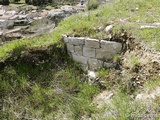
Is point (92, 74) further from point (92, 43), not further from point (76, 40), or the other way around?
point (76, 40)

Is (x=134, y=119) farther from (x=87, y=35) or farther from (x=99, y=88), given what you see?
(x=87, y=35)

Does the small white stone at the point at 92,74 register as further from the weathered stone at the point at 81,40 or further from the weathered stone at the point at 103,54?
the weathered stone at the point at 81,40

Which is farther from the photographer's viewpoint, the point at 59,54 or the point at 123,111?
the point at 59,54

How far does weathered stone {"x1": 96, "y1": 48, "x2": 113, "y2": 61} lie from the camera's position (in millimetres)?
4383

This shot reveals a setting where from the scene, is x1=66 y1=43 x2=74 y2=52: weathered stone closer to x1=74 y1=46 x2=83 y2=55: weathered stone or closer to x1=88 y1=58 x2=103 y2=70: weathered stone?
x1=74 y1=46 x2=83 y2=55: weathered stone

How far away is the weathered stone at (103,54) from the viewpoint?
438 cm

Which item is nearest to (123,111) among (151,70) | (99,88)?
(151,70)

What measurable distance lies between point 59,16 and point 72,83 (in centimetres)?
365

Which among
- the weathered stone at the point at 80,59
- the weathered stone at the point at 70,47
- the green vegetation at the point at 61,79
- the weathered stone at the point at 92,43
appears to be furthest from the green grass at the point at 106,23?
the weathered stone at the point at 80,59

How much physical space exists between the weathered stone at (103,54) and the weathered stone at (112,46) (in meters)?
0.06

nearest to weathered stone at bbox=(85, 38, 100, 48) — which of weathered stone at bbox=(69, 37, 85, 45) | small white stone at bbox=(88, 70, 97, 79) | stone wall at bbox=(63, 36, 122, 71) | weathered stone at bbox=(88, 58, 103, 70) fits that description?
stone wall at bbox=(63, 36, 122, 71)

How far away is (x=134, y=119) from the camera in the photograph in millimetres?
2662

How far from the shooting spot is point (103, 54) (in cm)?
443

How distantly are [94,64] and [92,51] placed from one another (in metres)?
0.24
